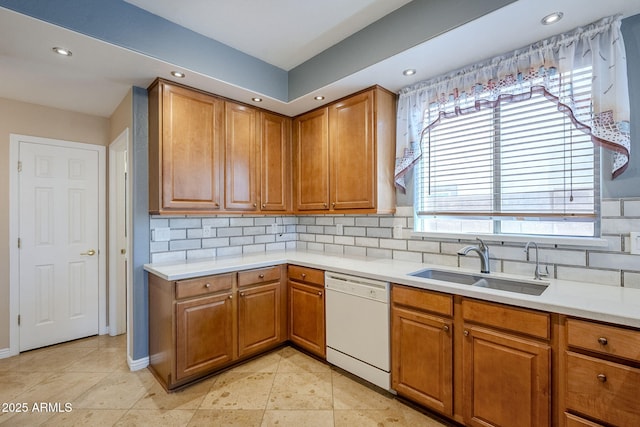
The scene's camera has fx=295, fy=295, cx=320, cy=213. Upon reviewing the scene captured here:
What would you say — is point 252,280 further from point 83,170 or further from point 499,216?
point 83,170

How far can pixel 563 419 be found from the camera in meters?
1.38

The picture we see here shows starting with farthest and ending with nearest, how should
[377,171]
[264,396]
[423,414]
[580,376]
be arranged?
[377,171]
[264,396]
[423,414]
[580,376]

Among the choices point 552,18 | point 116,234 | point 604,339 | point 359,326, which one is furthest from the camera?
point 116,234

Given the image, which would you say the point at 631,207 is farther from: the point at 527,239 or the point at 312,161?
the point at 312,161

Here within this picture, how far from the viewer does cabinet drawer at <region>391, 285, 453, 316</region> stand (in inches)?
69.6

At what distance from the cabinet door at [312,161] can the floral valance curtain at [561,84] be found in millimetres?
904

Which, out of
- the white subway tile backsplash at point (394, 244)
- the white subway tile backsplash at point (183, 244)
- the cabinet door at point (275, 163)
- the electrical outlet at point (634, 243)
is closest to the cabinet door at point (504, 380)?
the electrical outlet at point (634, 243)

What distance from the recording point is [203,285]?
2.25m

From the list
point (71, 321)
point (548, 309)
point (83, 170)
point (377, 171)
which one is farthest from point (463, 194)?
point (71, 321)

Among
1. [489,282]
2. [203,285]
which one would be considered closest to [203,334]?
[203,285]

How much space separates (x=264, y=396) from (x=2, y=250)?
9.11 ft

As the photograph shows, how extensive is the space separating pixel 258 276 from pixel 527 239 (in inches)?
80.6

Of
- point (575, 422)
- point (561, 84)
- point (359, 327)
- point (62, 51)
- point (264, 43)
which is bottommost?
point (575, 422)

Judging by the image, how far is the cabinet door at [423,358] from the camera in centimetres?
177
